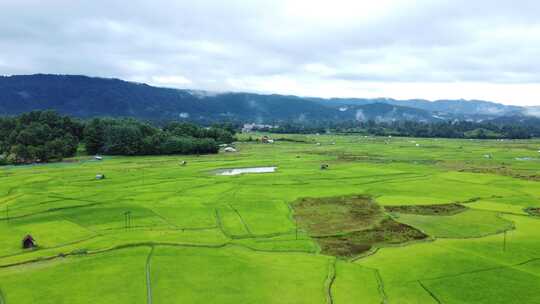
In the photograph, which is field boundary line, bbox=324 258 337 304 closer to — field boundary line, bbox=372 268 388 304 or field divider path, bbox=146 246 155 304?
field boundary line, bbox=372 268 388 304

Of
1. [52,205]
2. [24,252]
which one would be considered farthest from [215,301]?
[52,205]

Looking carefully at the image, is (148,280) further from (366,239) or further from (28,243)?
(366,239)

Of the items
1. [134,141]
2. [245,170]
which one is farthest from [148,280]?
[134,141]

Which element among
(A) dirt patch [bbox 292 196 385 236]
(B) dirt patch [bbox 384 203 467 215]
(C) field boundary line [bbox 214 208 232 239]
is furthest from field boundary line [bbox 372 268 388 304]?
(B) dirt patch [bbox 384 203 467 215]

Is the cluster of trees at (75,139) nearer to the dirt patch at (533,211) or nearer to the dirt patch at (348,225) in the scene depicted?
the dirt patch at (348,225)

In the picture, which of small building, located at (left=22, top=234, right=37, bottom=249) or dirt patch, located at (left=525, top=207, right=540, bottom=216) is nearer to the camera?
small building, located at (left=22, top=234, right=37, bottom=249)

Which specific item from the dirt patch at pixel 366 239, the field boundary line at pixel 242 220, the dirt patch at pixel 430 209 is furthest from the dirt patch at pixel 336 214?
the field boundary line at pixel 242 220

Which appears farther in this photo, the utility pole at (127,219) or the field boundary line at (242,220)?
the utility pole at (127,219)
